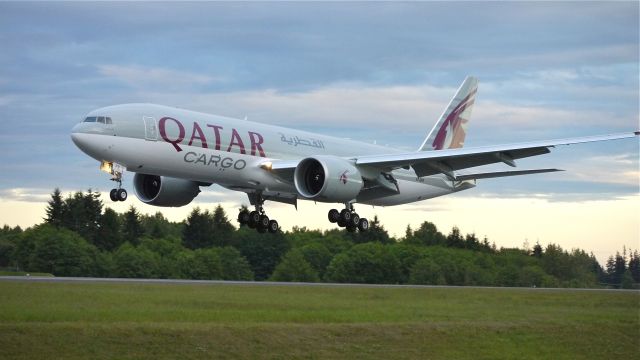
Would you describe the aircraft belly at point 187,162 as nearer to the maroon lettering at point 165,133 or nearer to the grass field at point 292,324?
the maroon lettering at point 165,133

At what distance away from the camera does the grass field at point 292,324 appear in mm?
37125

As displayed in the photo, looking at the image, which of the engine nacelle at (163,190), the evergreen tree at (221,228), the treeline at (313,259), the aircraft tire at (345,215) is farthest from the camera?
the evergreen tree at (221,228)

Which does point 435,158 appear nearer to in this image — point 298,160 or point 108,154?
point 298,160

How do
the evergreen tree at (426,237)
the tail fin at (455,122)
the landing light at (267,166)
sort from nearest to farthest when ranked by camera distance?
the landing light at (267,166) → the tail fin at (455,122) → the evergreen tree at (426,237)

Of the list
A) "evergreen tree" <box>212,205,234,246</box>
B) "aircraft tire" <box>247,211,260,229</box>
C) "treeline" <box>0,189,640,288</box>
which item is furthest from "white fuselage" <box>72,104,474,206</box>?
"evergreen tree" <box>212,205,234,246</box>

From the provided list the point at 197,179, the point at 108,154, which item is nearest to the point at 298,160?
the point at 197,179

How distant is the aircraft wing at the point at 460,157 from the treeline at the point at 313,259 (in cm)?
1987

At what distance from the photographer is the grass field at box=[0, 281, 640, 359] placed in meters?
37.1

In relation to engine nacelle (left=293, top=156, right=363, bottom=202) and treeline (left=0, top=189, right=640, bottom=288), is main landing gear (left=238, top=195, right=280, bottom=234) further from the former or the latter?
treeline (left=0, top=189, right=640, bottom=288)

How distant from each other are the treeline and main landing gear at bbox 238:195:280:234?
683 inches

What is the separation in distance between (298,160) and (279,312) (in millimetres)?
13907

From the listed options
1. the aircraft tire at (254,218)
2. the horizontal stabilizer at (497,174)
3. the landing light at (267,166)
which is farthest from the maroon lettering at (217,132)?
the horizontal stabilizer at (497,174)

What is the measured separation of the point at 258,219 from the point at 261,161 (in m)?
5.55

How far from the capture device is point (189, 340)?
125 ft
